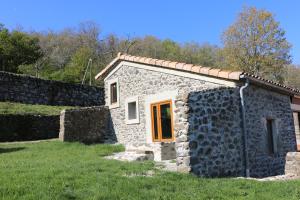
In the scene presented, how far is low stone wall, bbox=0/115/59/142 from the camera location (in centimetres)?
1484

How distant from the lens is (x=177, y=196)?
5.47m

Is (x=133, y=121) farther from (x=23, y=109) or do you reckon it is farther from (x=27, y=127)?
(x=23, y=109)

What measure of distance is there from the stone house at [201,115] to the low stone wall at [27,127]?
307 cm

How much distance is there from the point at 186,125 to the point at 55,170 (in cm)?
298

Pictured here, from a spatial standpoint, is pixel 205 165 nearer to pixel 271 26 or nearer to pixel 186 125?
pixel 186 125

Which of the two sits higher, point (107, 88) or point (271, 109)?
point (107, 88)

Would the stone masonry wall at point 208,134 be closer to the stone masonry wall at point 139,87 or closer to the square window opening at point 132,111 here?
the stone masonry wall at point 139,87

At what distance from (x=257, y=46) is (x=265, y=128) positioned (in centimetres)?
2133

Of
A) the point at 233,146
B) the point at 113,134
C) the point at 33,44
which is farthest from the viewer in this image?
the point at 33,44

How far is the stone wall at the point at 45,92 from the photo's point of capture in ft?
58.9

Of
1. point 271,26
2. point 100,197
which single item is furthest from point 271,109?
point 271,26

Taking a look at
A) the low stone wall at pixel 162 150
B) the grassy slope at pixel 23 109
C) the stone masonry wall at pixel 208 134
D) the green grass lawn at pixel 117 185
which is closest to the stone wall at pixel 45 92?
the grassy slope at pixel 23 109

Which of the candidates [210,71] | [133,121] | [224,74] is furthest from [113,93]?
[224,74]

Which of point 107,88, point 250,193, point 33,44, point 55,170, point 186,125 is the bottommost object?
point 250,193
